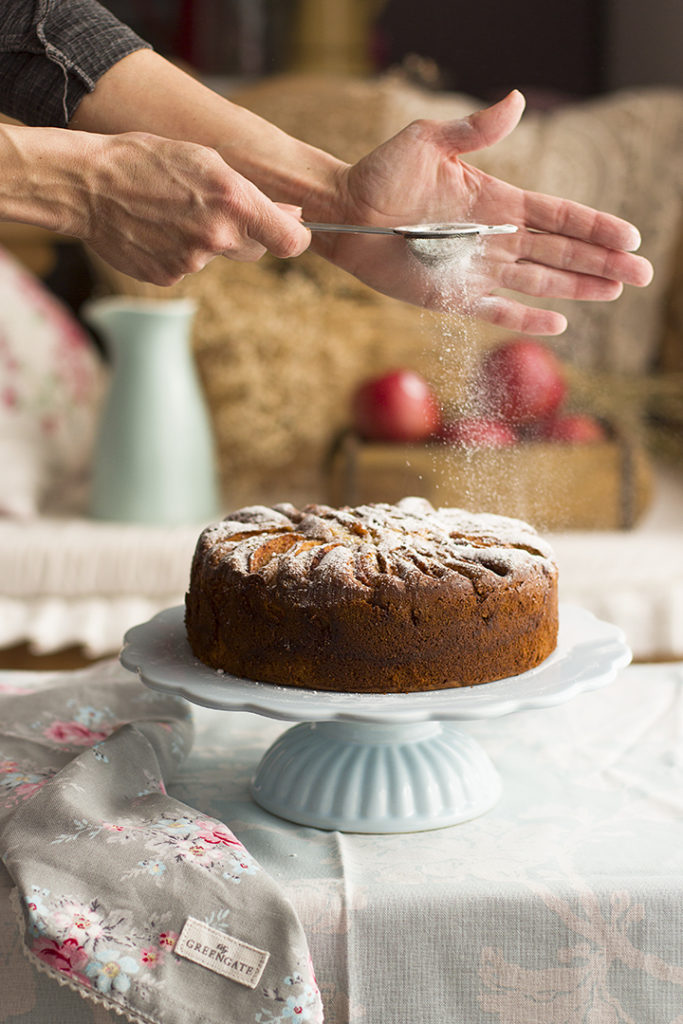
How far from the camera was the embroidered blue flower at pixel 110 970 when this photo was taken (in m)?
0.69

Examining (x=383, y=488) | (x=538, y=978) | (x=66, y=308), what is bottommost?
(x=538, y=978)

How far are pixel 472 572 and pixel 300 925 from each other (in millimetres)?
334

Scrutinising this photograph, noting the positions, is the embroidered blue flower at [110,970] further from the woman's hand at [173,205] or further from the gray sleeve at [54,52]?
the gray sleeve at [54,52]

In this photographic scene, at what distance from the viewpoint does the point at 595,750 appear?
104 centimetres

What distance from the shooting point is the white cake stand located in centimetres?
83

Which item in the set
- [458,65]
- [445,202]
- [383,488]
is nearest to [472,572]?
[445,202]

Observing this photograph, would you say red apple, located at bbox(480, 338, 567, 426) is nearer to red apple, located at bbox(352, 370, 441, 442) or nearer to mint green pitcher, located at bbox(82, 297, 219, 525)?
red apple, located at bbox(352, 370, 441, 442)

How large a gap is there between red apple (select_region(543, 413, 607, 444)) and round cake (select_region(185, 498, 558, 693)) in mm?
1221

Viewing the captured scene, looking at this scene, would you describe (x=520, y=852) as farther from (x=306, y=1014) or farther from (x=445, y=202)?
(x=445, y=202)

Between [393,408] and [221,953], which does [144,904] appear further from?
[393,408]

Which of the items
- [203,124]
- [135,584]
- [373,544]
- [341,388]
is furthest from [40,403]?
[373,544]

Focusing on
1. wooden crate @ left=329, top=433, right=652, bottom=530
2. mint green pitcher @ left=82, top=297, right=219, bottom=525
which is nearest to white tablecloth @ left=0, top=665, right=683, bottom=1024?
wooden crate @ left=329, top=433, right=652, bottom=530

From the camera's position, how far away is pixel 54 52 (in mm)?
1122

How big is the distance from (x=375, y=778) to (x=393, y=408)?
4.64 ft
